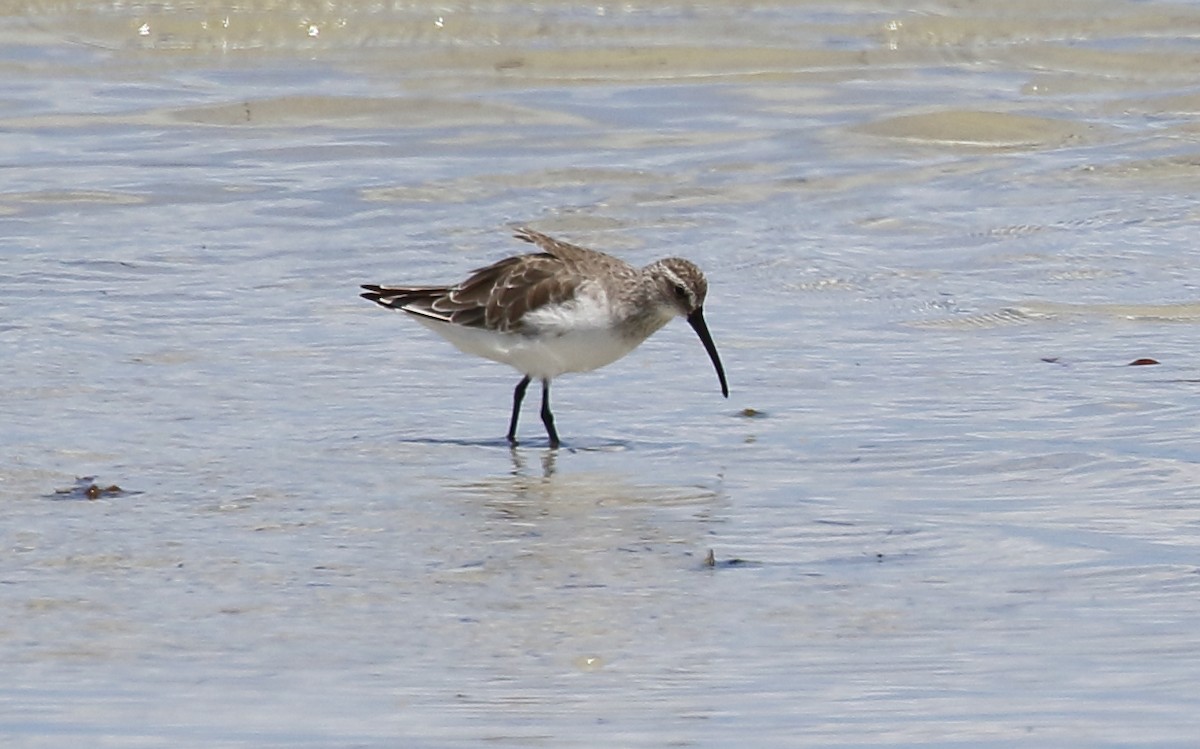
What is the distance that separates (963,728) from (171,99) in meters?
11.6

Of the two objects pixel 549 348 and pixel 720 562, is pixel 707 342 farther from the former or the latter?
pixel 720 562

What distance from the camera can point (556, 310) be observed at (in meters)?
9.01

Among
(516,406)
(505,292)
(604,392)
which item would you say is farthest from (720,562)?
(604,392)

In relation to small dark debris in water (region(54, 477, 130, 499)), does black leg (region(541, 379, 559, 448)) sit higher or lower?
lower

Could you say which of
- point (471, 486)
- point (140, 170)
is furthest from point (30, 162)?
point (471, 486)

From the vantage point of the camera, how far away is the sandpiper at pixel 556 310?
29.4 feet

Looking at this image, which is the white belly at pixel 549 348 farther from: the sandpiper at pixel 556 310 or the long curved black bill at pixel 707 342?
the long curved black bill at pixel 707 342

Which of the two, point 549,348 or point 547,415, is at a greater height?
point 549,348

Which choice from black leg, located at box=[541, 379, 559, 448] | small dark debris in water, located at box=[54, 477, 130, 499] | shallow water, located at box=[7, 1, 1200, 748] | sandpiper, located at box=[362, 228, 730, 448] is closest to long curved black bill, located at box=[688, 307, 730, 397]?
sandpiper, located at box=[362, 228, 730, 448]

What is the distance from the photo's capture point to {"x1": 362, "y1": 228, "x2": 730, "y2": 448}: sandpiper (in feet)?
29.4

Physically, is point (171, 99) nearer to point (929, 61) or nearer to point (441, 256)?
point (441, 256)

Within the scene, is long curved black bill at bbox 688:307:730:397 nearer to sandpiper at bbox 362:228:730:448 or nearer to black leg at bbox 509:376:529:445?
sandpiper at bbox 362:228:730:448

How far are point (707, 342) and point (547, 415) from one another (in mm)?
717

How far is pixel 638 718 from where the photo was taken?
5391mm
